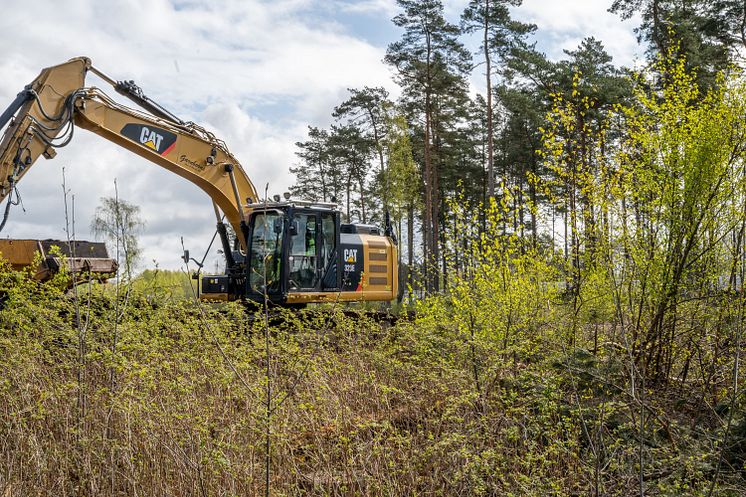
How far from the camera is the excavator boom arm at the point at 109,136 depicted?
28.6 ft

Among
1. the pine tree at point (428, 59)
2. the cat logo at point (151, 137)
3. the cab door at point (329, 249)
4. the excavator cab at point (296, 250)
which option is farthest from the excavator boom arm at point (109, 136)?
the pine tree at point (428, 59)

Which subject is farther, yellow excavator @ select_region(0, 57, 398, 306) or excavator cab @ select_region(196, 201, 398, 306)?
excavator cab @ select_region(196, 201, 398, 306)

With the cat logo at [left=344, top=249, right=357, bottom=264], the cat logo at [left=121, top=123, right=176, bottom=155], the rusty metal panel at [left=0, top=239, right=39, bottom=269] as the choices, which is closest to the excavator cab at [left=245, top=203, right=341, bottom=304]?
Result: the cat logo at [left=344, top=249, right=357, bottom=264]

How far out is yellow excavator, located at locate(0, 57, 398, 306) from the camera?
29.3ft

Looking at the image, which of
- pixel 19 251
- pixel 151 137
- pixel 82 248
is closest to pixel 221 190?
pixel 151 137

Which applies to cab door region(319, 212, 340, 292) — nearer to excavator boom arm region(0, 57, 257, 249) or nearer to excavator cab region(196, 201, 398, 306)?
excavator cab region(196, 201, 398, 306)

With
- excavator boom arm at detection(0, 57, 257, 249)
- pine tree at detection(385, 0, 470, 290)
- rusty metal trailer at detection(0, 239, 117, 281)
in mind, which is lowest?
rusty metal trailer at detection(0, 239, 117, 281)

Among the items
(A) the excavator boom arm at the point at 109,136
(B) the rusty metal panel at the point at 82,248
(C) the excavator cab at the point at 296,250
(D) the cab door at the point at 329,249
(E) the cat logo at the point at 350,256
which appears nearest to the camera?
(A) the excavator boom arm at the point at 109,136

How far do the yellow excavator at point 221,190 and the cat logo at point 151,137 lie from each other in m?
0.01

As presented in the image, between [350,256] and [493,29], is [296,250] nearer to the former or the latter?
[350,256]

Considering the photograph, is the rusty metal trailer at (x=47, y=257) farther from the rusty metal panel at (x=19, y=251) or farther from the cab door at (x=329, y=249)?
the cab door at (x=329, y=249)

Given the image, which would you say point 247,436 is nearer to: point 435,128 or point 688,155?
point 688,155

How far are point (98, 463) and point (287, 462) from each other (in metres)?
1.38

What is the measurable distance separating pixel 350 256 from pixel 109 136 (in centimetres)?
445
